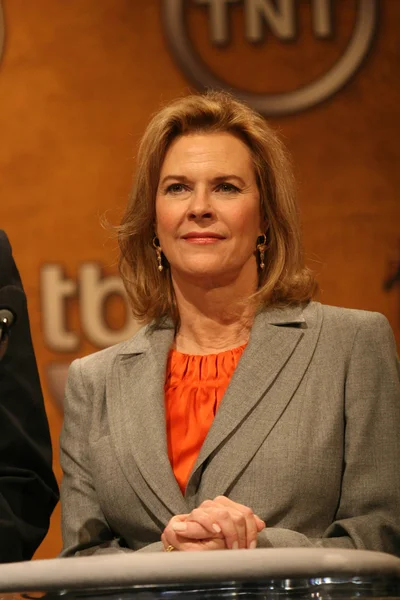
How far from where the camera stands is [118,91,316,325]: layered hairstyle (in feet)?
8.68

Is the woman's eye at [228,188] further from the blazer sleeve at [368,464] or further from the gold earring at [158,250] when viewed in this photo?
the blazer sleeve at [368,464]

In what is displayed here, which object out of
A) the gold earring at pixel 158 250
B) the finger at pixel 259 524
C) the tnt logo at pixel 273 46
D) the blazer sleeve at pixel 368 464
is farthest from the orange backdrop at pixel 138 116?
the finger at pixel 259 524

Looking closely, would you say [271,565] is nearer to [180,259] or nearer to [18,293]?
[18,293]

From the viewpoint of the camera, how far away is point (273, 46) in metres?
4.08

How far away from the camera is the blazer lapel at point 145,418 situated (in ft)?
7.70

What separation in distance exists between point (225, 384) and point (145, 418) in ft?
0.66

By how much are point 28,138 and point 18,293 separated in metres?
2.35

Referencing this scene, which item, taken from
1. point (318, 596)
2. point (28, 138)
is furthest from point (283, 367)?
point (28, 138)

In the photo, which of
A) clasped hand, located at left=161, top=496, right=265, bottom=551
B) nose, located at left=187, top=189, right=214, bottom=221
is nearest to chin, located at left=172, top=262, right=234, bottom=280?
nose, located at left=187, top=189, right=214, bottom=221

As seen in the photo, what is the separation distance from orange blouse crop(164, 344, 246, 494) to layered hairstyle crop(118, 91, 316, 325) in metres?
0.17

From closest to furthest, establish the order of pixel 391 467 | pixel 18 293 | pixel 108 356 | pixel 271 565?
1. pixel 271 565
2. pixel 18 293
3. pixel 391 467
4. pixel 108 356

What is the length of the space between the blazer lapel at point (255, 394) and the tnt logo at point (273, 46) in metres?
1.69

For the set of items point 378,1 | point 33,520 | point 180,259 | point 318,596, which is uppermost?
point 378,1

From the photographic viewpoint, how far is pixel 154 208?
2.72 metres
